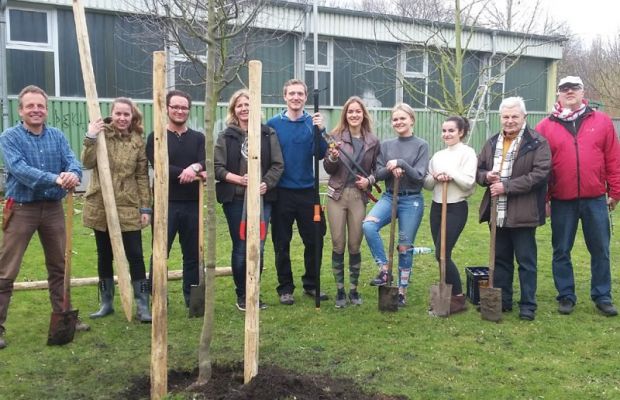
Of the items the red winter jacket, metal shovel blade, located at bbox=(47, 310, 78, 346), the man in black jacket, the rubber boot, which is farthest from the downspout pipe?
the red winter jacket

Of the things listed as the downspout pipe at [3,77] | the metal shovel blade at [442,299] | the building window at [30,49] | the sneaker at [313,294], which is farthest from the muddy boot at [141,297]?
the building window at [30,49]

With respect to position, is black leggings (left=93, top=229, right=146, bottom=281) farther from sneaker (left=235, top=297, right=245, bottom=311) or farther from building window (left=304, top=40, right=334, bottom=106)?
building window (left=304, top=40, right=334, bottom=106)

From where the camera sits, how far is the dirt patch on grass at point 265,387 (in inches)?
155

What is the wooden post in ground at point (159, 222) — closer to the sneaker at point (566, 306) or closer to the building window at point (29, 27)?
the sneaker at point (566, 306)

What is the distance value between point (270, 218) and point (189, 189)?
88 centimetres

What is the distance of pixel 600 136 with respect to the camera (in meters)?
5.83

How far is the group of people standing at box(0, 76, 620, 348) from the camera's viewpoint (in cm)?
572

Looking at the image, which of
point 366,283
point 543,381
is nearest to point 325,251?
point 366,283

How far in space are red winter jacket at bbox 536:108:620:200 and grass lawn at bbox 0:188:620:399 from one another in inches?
48.1

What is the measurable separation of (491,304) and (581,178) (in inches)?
55.9

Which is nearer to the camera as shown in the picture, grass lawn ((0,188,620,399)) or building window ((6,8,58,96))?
grass lawn ((0,188,620,399))

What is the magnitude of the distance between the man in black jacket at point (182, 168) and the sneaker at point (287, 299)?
1033 millimetres

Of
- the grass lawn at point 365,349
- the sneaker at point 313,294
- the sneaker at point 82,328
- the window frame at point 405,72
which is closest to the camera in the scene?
the grass lawn at point 365,349

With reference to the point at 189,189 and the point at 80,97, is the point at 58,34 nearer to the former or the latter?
the point at 80,97
